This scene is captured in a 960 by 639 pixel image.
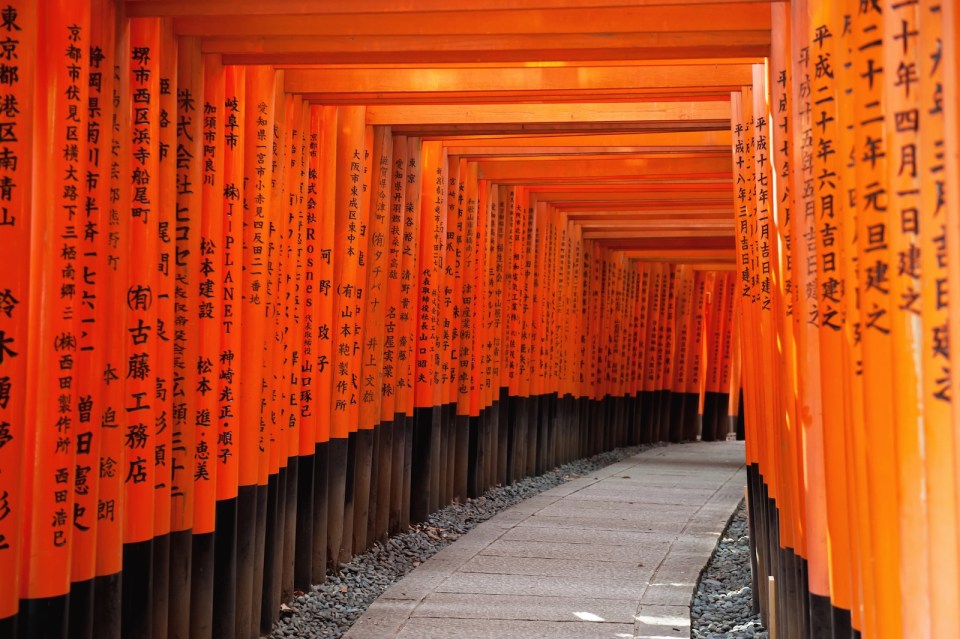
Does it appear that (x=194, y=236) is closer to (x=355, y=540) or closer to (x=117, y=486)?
(x=117, y=486)

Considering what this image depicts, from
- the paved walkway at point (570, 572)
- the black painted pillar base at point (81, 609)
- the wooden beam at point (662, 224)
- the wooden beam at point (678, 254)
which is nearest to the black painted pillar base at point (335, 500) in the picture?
the paved walkway at point (570, 572)

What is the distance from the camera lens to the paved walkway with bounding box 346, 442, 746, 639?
650 centimetres

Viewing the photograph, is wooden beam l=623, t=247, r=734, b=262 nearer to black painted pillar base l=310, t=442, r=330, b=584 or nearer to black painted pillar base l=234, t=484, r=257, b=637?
black painted pillar base l=310, t=442, r=330, b=584

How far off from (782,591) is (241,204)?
3.40m

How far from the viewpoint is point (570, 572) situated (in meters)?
7.99

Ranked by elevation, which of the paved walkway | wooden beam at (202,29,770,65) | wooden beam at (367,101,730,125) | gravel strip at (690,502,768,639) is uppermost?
wooden beam at (367,101,730,125)

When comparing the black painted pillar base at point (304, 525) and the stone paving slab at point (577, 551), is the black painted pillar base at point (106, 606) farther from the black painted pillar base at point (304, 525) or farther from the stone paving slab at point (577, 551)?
the stone paving slab at point (577, 551)

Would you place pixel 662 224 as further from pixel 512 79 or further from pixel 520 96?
pixel 512 79

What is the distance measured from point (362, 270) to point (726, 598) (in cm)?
343

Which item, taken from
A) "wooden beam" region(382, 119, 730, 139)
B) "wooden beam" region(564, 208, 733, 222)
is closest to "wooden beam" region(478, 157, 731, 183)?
"wooden beam" region(382, 119, 730, 139)

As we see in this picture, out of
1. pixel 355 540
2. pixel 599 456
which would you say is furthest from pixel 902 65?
pixel 599 456

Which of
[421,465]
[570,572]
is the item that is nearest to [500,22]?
[570,572]

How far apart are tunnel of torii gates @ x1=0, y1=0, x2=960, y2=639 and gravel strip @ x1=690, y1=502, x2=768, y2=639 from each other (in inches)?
9.1

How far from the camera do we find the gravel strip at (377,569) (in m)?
6.93
